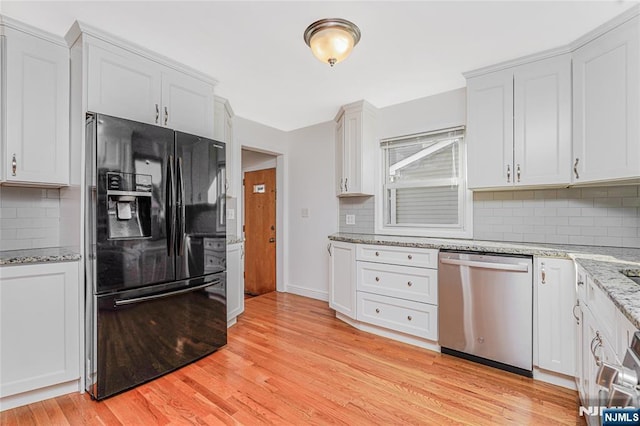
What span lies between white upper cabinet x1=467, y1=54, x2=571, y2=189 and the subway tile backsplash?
127 cm

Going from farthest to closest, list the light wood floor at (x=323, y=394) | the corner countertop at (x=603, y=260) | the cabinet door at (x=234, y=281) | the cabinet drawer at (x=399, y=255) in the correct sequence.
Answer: the cabinet door at (x=234, y=281) < the cabinet drawer at (x=399, y=255) < the light wood floor at (x=323, y=394) < the corner countertop at (x=603, y=260)

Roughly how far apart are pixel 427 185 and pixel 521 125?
1.06m

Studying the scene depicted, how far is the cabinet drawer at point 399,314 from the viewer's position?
2.54m

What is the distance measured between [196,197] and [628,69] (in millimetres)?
3062

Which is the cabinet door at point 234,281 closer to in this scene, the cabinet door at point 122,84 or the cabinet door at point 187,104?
the cabinet door at point 187,104

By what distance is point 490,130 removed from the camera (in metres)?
2.53

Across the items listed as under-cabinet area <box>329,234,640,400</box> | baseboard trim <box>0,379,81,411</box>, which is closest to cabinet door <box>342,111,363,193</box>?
under-cabinet area <box>329,234,640,400</box>

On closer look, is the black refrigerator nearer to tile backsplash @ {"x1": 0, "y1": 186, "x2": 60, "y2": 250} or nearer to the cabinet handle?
→ tile backsplash @ {"x1": 0, "y1": 186, "x2": 60, "y2": 250}

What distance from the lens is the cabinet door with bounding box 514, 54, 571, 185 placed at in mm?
2215

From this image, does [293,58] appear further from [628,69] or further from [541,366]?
[541,366]

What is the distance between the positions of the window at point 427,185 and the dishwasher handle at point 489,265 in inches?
27.0

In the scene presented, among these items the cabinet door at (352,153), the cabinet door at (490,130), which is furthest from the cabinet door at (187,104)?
the cabinet door at (490,130)

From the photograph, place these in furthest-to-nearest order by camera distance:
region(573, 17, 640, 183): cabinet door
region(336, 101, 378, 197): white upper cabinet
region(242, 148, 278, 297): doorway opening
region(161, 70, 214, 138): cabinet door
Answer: region(242, 148, 278, 297): doorway opening → region(336, 101, 378, 197): white upper cabinet → region(161, 70, 214, 138): cabinet door → region(573, 17, 640, 183): cabinet door

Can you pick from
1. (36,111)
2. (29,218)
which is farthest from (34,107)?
(29,218)
